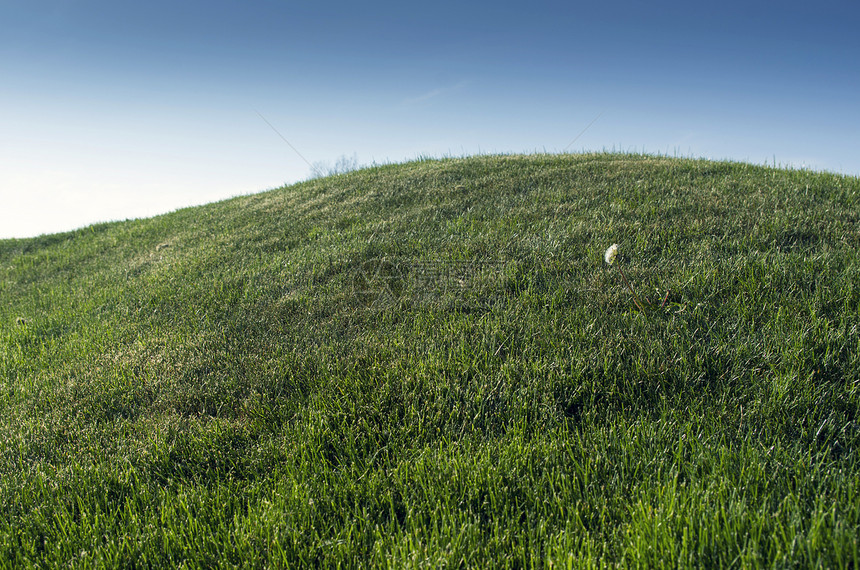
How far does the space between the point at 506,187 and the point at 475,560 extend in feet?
22.0

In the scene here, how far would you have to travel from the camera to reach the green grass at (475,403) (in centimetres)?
198

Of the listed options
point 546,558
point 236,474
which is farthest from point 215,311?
point 546,558

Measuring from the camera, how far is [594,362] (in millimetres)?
3012

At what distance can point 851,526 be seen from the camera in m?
1.72

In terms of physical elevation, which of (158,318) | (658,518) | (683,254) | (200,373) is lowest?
(658,518)

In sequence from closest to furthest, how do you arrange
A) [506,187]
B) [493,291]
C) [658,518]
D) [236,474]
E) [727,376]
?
[658,518] → [236,474] → [727,376] → [493,291] → [506,187]

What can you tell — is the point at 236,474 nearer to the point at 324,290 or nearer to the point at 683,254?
the point at 324,290

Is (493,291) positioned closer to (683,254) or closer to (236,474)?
(683,254)

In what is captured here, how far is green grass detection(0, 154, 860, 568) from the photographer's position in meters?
1.98

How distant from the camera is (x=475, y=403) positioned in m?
2.85

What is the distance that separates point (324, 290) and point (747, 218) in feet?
15.5

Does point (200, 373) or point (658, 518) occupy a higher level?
point (200, 373)

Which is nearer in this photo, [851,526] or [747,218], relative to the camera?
[851,526]

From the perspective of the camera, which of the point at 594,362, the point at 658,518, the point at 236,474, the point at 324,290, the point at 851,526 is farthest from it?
the point at 324,290
